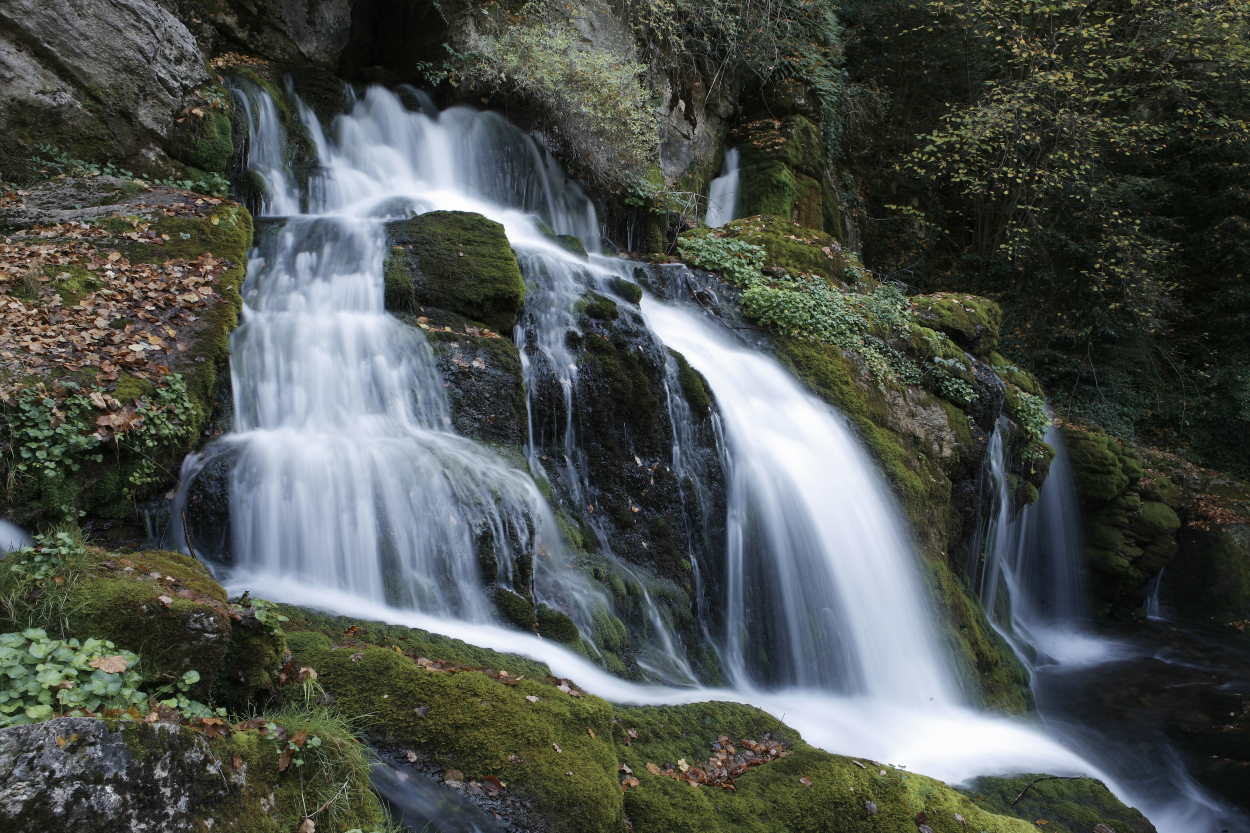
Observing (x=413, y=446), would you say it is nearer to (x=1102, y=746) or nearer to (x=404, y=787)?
(x=404, y=787)

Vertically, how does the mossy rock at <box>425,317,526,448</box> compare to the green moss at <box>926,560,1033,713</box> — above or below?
above

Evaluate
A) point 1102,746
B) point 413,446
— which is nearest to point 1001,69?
point 1102,746

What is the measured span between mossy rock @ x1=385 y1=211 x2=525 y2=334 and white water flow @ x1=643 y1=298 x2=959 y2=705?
191 centimetres

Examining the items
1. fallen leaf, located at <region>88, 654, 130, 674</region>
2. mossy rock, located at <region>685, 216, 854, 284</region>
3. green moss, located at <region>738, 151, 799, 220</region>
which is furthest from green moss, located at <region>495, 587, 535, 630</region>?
green moss, located at <region>738, 151, 799, 220</region>

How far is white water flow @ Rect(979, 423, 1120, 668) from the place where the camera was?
31.9 ft

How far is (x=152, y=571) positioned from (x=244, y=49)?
10.0m

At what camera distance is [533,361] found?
6715 mm

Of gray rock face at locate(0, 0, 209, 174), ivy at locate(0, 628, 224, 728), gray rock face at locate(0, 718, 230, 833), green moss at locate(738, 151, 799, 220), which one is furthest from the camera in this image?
green moss at locate(738, 151, 799, 220)

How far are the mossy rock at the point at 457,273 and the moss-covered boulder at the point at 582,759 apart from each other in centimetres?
336

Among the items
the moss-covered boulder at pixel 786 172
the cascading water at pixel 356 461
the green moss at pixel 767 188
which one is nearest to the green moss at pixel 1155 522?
the moss-covered boulder at pixel 786 172

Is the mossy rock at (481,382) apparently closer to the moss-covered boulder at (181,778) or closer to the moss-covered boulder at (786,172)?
the moss-covered boulder at (181,778)

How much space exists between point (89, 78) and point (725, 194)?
9848mm

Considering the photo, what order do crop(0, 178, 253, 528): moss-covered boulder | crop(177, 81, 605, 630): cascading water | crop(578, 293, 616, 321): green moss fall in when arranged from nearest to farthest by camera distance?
crop(0, 178, 253, 528): moss-covered boulder, crop(177, 81, 605, 630): cascading water, crop(578, 293, 616, 321): green moss

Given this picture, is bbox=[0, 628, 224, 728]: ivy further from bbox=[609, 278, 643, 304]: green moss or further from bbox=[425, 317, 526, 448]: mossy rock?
bbox=[609, 278, 643, 304]: green moss
